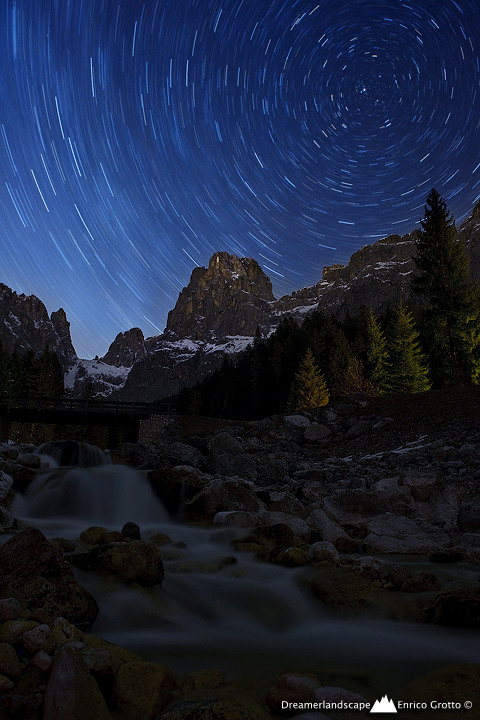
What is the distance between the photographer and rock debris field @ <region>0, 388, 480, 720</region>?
3283 mm

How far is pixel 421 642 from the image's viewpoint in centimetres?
499

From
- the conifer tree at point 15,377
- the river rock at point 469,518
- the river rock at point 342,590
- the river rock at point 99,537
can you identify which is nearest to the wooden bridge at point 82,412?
the river rock at point 99,537

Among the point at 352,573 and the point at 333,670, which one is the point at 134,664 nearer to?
the point at 333,670

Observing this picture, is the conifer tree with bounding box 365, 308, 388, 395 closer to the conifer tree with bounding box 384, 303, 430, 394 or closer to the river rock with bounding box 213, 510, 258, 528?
the conifer tree with bounding box 384, 303, 430, 394

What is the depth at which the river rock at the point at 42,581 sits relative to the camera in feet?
14.7

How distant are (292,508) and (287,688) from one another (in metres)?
9.12

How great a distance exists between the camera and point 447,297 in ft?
93.6

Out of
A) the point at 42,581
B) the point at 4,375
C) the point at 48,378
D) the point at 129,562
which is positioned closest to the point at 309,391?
the point at 129,562

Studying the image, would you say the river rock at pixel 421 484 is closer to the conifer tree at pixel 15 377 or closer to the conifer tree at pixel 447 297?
the conifer tree at pixel 447 297

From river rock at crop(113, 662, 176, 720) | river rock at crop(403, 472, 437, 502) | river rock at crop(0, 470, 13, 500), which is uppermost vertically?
river rock at crop(403, 472, 437, 502)

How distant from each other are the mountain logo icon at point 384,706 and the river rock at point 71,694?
2.36m

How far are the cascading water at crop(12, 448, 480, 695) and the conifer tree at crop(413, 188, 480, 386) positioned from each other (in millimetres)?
24676

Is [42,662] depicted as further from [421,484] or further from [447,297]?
[447,297]

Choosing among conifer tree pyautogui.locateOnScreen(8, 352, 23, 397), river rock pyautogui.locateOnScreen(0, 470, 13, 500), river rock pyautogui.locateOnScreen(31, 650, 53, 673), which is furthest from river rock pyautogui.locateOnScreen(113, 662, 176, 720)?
conifer tree pyautogui.locateOnScreen(8, 352, 23, 397)
